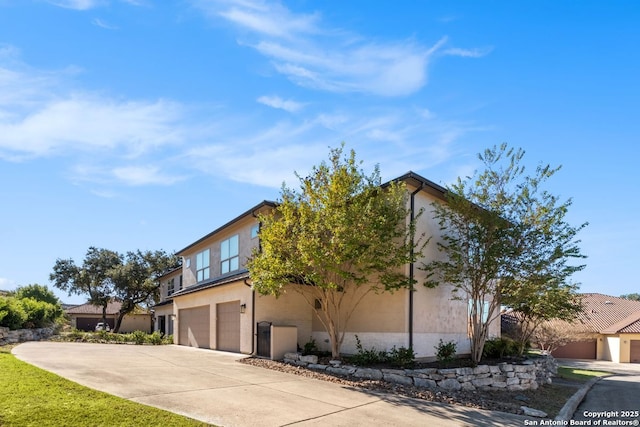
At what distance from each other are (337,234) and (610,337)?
33.5 m

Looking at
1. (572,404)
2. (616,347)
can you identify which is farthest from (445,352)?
(616,347)

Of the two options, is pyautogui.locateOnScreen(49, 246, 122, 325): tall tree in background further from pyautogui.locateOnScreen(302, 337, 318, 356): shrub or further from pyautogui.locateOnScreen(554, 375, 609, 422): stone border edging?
pyautogui.locateOnScreen(554, 375, 609, 422): stone border edging

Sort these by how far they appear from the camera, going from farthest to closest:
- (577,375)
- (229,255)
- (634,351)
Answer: (634,351) < (229,255) < (577,375)

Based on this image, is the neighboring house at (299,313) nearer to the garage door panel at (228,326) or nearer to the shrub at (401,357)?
the garage door panel at (228,326)

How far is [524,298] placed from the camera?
578 inches

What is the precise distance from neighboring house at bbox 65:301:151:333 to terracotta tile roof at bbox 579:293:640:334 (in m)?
42.3

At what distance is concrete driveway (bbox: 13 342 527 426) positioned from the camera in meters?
8.12

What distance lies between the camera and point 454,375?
42.3 ft

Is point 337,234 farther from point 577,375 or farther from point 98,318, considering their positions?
point 98,318

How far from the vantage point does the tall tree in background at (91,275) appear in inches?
1702

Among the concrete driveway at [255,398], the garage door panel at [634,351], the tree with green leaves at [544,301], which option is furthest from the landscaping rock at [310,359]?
the garage door panel at [634,351]

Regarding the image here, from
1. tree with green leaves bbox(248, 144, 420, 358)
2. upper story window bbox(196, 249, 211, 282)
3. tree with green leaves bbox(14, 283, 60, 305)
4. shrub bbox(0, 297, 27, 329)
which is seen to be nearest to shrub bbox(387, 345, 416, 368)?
tree with green leaves bbox(248, 144, 420, 358)

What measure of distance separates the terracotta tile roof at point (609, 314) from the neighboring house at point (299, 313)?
71.4ft

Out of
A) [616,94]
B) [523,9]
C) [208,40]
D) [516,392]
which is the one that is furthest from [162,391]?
[616,94]
